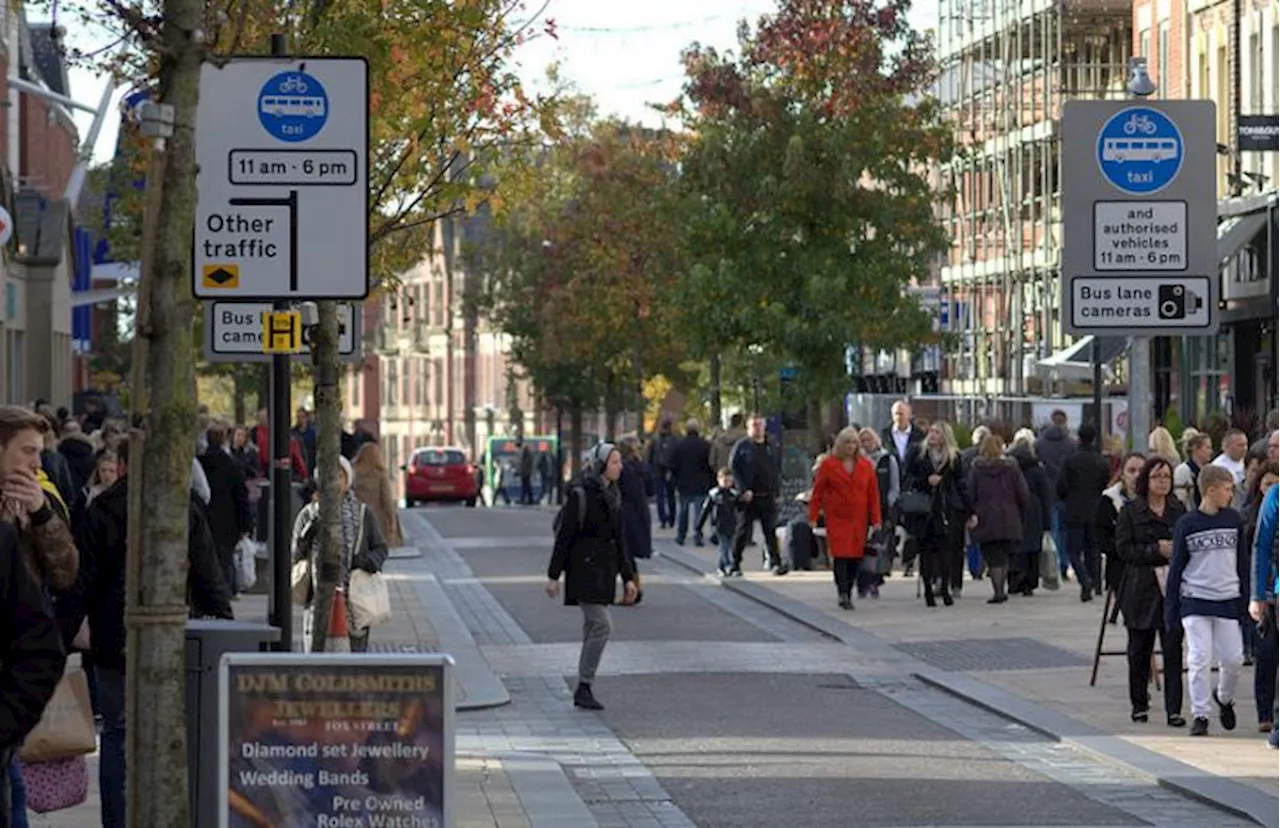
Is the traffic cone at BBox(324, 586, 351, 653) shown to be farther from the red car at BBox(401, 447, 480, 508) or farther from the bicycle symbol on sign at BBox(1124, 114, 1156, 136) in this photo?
the red car at BBox(401, 447, 480, 508)

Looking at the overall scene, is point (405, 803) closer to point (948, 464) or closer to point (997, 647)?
point (997, 647)

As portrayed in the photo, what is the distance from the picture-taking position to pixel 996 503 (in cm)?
3133

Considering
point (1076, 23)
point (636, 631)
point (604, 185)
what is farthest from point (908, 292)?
point (636, 631)

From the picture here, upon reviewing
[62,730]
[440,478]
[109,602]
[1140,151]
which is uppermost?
[1140,151]

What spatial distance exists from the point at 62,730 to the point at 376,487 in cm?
1813

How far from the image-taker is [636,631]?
28562 millimetres

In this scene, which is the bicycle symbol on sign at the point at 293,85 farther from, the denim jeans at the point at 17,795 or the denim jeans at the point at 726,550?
the denim jeans at the point at 726,550

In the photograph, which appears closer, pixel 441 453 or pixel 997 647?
pixel 997 647

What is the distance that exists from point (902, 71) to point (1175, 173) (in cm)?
2948

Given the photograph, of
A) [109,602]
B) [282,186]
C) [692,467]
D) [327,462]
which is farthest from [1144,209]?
[692,467]

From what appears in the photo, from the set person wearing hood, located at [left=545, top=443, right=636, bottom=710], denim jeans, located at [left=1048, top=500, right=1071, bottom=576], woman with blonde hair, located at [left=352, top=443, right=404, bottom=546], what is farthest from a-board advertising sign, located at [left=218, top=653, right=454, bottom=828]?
denim jeans, located at [left=1048, top=500, right=1071, bottom=576]

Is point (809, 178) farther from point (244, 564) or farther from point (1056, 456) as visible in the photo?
point (244, 564)

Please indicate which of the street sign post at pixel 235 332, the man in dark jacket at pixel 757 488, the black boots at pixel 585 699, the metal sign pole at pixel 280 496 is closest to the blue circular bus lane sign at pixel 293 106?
the metal sign pole at pixel 280 496

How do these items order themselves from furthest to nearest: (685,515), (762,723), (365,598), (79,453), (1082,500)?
(685,515) → (1082,500) → (79,453) → (365,598) → (762,723)
